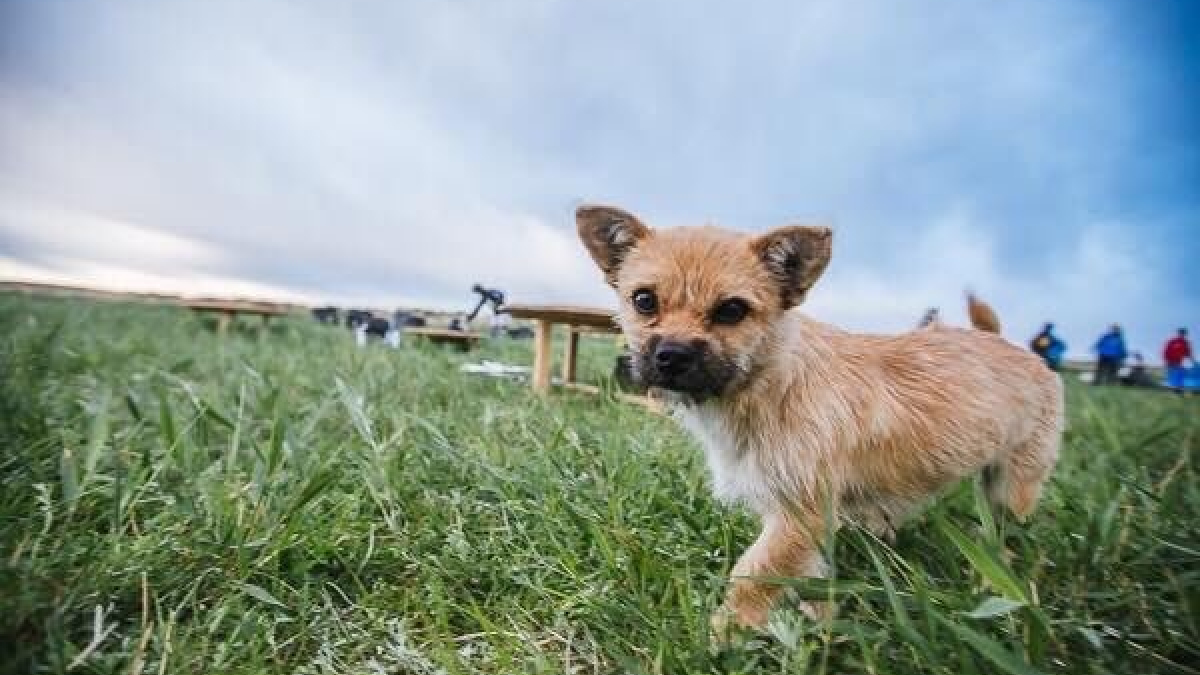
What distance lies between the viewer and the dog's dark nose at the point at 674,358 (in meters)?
1.89

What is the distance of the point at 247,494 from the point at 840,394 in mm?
2013

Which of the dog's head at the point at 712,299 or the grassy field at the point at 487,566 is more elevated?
the dog's head at the point at 712,299

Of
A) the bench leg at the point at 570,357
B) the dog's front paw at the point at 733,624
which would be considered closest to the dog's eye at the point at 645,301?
the dog's front paw at the point at 733,624

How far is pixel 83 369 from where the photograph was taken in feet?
15.2

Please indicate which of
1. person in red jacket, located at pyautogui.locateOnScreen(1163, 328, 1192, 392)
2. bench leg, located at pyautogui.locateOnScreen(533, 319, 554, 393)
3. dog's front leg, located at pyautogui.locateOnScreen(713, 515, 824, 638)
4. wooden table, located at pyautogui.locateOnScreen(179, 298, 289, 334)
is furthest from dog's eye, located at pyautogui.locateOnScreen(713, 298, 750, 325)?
wooden table, located at pyautogui.locateOnScreen(179, 298, 289, 334)

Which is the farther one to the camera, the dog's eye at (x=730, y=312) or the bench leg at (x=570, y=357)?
the bench leg at (x=570, y=357)

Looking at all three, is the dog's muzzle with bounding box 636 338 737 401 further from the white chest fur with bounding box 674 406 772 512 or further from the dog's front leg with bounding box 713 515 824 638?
the dog's front leg with bounding box 713 515 824 638

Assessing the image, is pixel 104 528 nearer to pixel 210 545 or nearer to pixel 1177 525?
pixel 210 545

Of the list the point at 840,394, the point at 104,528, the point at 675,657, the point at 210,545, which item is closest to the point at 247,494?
the point at 210,545

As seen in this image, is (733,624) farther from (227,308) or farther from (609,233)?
(227,308)

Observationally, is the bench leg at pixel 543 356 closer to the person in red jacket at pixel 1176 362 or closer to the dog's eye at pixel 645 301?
the dog's eye at pixel 645 301

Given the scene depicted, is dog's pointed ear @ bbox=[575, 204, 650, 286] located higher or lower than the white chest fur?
higher

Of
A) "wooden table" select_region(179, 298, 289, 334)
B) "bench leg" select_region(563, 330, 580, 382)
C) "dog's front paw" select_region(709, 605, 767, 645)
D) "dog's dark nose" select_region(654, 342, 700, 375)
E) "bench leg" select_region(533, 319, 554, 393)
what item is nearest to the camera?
"dog's front paw" select_region(709, 605, 767, 645)

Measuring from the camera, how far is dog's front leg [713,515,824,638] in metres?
1.66
